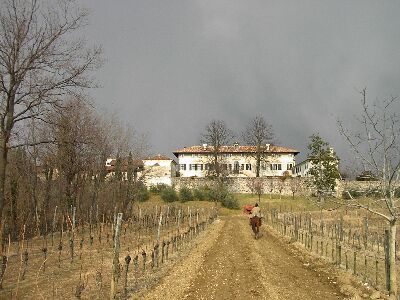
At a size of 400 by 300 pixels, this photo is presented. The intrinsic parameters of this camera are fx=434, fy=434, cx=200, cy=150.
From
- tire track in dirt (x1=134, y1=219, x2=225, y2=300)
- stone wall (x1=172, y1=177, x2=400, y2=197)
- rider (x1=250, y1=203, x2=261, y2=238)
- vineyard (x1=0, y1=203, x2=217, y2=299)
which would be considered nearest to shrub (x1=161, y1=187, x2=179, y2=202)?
stone wall (x1=172, y1=177, x2=400, y2=197)

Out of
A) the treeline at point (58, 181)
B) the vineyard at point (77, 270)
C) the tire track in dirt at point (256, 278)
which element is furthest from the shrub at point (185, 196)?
the tire track in dirt at point (256, 278)

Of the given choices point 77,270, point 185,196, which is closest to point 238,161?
point 185,196

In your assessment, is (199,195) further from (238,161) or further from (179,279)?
(179,279)

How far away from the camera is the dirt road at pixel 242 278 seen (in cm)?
1081

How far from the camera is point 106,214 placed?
102 feet

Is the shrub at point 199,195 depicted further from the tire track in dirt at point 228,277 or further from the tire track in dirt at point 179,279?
the tire track in dirt at point 179,279

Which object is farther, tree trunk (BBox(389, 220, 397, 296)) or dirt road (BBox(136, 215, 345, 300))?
dirt road (BBox(136, 215, 345, 300))

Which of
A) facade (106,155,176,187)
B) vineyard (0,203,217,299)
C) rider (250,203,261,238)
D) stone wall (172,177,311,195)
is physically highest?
facade (106,155,176,187)

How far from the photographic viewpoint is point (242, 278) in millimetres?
12602

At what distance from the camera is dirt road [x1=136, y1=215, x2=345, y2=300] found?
426 inches

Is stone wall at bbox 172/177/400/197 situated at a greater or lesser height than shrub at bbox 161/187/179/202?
greater

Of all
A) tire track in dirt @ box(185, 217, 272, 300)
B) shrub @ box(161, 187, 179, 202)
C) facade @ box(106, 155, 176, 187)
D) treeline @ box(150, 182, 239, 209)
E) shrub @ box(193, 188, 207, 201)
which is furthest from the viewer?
shrub @ box(193, 188, 207, 201)

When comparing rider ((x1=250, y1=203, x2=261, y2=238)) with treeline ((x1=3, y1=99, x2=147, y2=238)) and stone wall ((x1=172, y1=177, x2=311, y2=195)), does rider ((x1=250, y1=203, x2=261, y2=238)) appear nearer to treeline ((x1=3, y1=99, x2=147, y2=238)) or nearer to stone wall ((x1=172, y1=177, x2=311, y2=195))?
treeline ((x1=3, y1=99, x2=147, y2=238))

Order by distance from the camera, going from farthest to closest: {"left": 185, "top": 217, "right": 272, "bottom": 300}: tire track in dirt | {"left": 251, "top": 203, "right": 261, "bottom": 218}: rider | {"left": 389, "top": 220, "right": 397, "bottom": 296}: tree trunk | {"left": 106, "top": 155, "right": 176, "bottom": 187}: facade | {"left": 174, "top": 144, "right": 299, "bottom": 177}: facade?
{"left": 174, "top": 144, "right": 299, "bottom": 177}: facade → {"left": 106, "top": 155, "right": 176, "bottom": 187}: facade → {"left": 251, "top": 203, "right": 261, "bottom": 218}: rider → {"left": 185, "top": 217, "right": 272, "bottom": 300}: tire track in dirt → {"left": 389, "top": 220, "right": 397, "bottom": 296}: tree trunk
